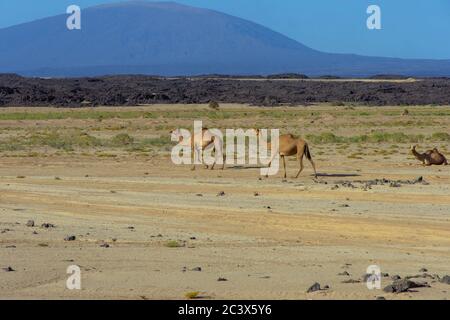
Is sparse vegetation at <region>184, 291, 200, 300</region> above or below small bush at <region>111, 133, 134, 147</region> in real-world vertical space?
below

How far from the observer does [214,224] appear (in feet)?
57.3

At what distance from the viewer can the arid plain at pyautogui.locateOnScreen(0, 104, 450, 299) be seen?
12.3 meters

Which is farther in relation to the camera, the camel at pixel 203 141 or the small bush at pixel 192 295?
the camel at pixel 203 141

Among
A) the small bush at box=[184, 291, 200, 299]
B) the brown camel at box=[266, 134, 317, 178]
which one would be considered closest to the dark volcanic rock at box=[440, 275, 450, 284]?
the small bush at box=[184, 291, 200, 299]

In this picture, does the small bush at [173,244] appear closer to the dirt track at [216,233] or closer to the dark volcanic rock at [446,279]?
the dirt track at [216,233]

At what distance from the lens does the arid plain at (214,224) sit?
12.3 meters

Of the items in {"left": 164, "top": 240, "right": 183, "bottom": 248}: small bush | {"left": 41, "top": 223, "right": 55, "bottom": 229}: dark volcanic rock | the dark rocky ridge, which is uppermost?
the dark rocky ridge

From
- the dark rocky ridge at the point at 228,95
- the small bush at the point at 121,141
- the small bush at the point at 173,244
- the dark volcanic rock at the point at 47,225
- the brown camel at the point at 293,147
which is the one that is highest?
the dark rocky ridge at the point at 228,95

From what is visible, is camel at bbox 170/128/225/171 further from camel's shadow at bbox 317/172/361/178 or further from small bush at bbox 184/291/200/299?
small bush at bbox 184/291/200/299

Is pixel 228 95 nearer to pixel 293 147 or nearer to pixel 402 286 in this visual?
pixel 293 147

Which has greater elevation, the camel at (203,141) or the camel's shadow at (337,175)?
the camel at (203,141)

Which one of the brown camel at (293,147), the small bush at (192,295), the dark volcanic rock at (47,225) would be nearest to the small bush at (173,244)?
the dark volcanic rock at (47,225)

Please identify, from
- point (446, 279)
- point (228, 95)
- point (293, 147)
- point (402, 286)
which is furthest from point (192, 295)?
point (228, 95)

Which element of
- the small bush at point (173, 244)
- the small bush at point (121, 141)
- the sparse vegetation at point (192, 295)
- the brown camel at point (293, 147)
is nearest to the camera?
the sparse vegetation at point (192, 295)
